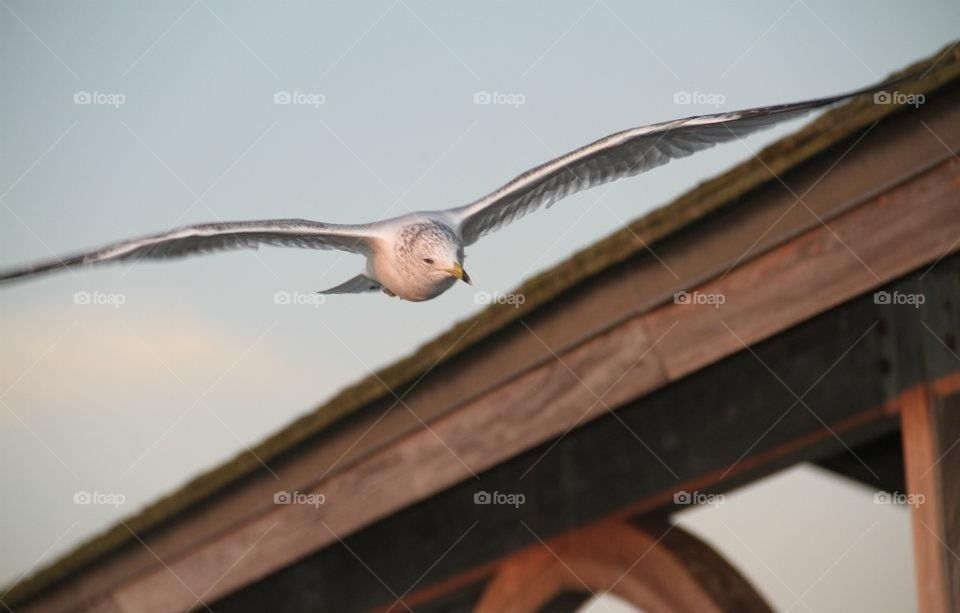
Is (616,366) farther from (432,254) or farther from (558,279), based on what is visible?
(432,254)

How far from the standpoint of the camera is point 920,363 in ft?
12.1

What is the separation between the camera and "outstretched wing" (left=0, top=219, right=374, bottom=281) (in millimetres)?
4891

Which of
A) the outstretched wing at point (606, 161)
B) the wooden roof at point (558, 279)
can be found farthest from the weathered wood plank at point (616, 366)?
the outstretched wing at point (606, 161)

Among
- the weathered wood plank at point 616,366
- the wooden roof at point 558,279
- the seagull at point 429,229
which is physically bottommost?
the weathered wood plank at point 616,366

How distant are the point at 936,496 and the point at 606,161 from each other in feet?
6.97

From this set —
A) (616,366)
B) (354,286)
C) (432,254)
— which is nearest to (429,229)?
(432,254)

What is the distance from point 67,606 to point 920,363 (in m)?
3.86

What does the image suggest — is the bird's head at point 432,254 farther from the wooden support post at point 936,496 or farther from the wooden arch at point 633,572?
the wooden support post at point 936,496

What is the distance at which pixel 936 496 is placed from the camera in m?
3.47

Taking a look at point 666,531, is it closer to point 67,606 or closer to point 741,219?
point 741,219

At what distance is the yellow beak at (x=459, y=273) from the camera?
16.3ft

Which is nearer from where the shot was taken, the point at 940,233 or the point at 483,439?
the point at 940,233

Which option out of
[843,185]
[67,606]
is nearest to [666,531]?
[843,185]

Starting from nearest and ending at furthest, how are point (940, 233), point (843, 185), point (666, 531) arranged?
1. point (940, 233)
2. point (843, 185)
3. point (666, 531)
